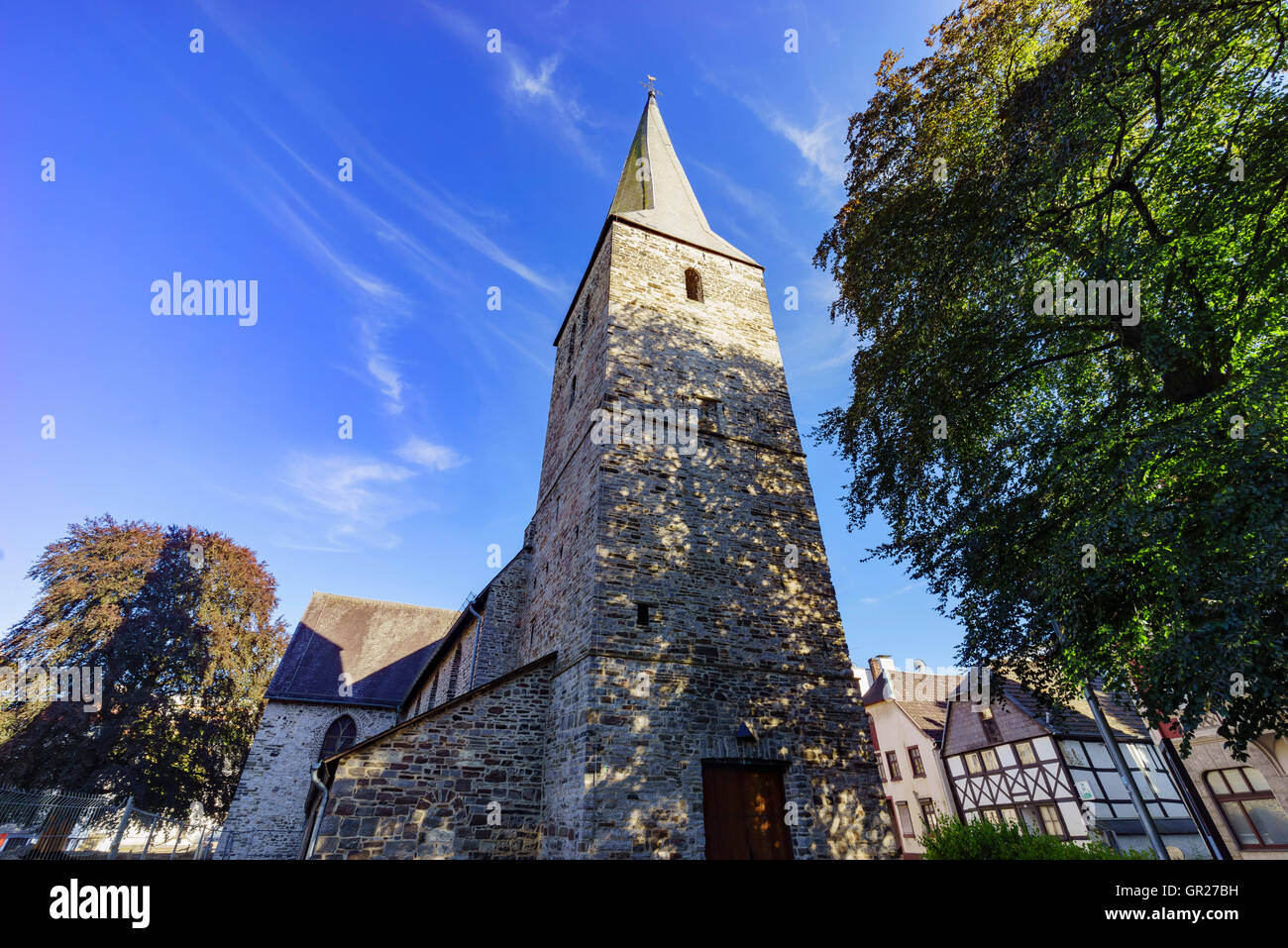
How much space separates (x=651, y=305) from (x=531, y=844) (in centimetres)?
1086

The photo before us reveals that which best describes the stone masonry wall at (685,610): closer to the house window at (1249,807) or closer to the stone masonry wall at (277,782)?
the stone masonry wall at (277,782)

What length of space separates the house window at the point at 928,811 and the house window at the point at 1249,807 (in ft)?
35.7

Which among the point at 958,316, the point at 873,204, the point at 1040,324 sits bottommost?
the point at 1040,324

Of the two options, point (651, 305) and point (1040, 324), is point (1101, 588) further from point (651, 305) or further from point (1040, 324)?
point (651, 305)

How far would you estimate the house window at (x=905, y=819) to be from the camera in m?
26.6

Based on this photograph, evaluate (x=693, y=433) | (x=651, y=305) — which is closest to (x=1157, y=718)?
(x=693, y=433)

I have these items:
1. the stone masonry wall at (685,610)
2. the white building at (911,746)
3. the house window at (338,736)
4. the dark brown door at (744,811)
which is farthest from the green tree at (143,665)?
the white building at (911,746)

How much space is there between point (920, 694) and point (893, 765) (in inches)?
182

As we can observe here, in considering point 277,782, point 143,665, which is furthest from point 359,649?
point 143,665

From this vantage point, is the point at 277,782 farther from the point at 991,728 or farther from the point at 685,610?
the point at 991,728

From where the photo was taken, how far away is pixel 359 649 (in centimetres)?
Answer: 2336

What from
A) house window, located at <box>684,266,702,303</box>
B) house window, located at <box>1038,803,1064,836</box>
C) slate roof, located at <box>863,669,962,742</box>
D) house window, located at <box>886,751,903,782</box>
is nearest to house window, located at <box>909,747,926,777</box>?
house window, located at <box>886,751,903,782</box>

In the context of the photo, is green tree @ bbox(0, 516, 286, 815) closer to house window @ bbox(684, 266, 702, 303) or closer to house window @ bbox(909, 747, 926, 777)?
house window @ bbox(684, 266, 702, 303)
